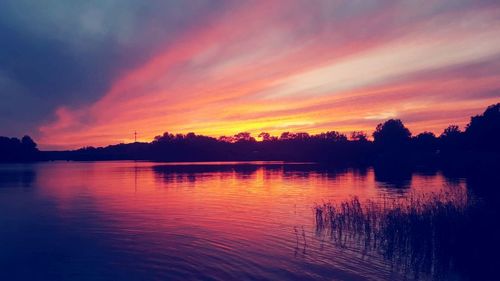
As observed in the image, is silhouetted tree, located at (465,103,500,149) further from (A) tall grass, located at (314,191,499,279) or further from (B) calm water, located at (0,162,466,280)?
(A) tall grass, located at (314,191,499,279)

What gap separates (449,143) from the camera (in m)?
148

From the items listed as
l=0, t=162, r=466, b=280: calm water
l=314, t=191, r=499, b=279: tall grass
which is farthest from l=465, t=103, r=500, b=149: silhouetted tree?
l=314, t=191, r=499, b=279: tall grass

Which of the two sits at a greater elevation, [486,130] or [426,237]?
[486,130]

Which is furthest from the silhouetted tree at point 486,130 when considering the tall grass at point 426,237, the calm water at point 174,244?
the tall grass at point 426,237

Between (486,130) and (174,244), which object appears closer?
(174,244)

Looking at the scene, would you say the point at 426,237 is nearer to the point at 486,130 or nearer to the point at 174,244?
the point at 174,244

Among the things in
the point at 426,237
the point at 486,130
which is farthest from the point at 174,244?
the point at 486,130

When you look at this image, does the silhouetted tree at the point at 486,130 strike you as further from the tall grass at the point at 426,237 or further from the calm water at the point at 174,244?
the tall grass at the point at 426,237

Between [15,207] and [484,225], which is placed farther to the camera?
[15,207]

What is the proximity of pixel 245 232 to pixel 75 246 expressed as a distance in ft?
40.9

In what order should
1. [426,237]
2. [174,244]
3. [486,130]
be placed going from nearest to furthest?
1. [426,237]
2. [174,244]
3. [486,130]

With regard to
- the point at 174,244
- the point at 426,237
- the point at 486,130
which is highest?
the point at 486,130

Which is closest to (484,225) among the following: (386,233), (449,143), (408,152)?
(386,233)

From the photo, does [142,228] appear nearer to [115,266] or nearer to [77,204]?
[115,266]
